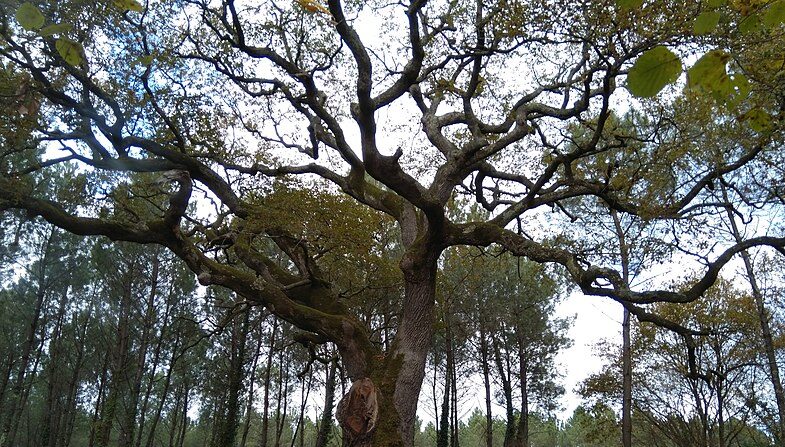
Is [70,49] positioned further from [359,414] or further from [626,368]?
[626,368]

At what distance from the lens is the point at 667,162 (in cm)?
737

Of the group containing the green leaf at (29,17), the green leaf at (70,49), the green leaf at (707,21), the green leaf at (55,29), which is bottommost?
the green leaf at (707,21)

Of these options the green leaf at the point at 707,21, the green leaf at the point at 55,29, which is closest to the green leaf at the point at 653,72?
the green leaf at the point at 707,21

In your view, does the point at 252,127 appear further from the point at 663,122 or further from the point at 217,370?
the point at 217,370

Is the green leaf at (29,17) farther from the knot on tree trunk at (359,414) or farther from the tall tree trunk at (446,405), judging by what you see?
the tall tree trunk at (446,405)

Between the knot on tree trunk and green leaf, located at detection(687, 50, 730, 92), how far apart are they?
6169 millimetres

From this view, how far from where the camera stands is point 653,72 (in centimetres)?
89

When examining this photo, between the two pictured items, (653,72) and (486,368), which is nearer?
(653,72)

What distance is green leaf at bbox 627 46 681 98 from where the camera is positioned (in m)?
0.85

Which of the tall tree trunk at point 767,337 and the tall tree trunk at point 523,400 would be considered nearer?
the tall tree trunk at point 767,337

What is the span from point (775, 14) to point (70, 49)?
161cm

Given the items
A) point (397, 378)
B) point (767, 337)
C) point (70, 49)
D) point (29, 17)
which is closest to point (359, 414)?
point (397, 378)

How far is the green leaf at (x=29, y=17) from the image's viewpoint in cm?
108

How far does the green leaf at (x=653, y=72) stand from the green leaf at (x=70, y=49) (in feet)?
4.24
